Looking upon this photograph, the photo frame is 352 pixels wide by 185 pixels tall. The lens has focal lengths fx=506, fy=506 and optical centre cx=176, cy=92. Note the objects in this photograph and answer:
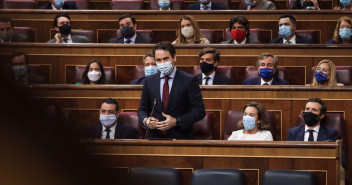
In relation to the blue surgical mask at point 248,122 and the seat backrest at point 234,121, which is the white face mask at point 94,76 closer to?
the seat backrest at point 234,121

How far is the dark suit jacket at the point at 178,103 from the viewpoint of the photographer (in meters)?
2.19

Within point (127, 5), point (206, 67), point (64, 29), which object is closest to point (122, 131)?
point (206, 67)

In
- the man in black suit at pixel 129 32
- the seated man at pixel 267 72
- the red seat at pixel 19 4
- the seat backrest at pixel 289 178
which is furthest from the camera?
the red seat at pixel 19 4

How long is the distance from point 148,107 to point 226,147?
0.40 m

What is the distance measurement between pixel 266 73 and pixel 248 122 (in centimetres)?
65

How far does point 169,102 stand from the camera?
221 cm

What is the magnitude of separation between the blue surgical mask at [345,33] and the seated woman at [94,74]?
1836 mm

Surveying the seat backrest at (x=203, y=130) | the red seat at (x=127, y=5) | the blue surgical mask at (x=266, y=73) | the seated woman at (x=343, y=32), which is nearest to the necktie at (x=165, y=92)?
the seat backrest at (x=203, y=130)

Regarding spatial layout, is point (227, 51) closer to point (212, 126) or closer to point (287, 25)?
point (287, 25)

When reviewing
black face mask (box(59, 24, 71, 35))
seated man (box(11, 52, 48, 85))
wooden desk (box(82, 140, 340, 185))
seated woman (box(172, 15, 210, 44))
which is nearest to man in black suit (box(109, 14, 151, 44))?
seated woman (box(172, 15, 210, 44))

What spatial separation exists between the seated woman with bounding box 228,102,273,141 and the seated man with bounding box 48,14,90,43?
5.69ft

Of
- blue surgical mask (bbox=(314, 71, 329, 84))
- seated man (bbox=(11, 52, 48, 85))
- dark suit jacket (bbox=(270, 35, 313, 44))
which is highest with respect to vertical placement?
dark suit jacket (bbox=(270, 35, 313, 44))

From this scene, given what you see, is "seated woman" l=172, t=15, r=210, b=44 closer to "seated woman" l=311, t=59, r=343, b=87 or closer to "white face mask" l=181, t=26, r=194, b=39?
"white face mask" l=181, t=26, r=194, b=39

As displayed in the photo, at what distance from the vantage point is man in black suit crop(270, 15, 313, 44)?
3.82 m
